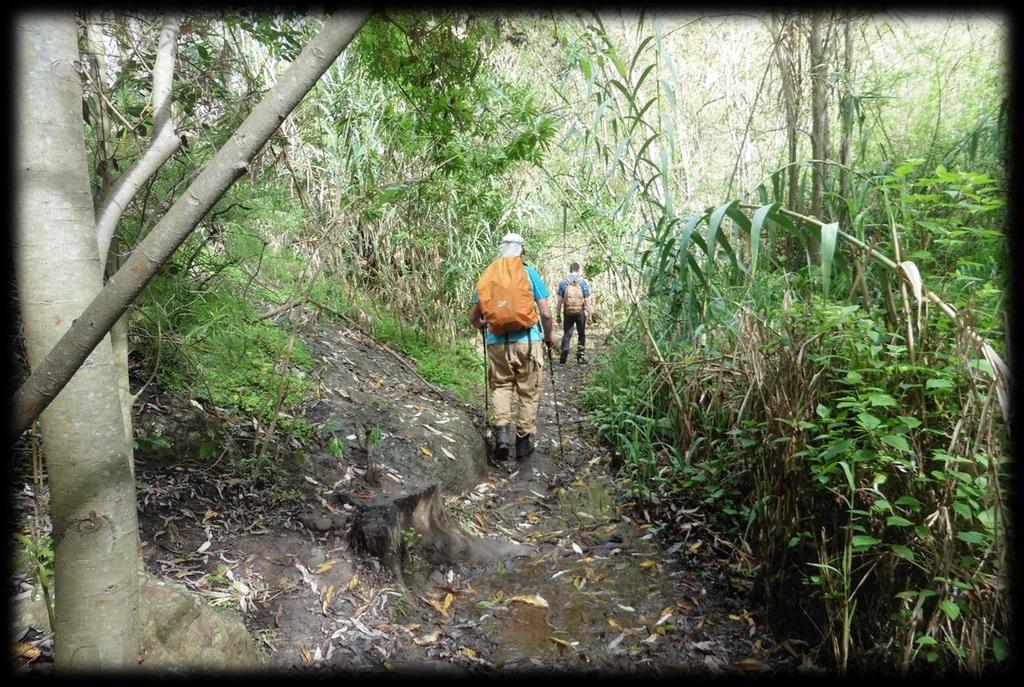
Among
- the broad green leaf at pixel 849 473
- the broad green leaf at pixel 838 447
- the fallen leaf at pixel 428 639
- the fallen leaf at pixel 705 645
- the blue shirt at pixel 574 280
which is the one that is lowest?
the fallen leaf at pixel 705 645

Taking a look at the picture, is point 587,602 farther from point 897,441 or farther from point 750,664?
point 897,441

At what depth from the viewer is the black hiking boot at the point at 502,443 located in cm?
495

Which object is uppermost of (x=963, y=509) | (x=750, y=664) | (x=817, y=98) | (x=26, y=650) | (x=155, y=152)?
(x=817, y=98)

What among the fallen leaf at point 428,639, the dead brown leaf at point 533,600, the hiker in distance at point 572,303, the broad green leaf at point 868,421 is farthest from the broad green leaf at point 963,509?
the hiker in distance at point 572,303

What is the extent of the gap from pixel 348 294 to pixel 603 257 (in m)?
2.66

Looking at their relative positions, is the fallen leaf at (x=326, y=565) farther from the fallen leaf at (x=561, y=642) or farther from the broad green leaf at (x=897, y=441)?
the broad green leaf at (x=897, y=441)

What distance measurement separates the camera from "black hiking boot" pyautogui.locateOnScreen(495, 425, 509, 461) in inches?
195

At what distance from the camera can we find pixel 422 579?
303cm

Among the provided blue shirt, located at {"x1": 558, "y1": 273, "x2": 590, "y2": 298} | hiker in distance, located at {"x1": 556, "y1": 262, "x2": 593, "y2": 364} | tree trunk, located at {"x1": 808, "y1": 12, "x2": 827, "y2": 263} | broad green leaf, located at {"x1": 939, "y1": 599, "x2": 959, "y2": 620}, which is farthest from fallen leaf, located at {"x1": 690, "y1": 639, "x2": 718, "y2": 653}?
blue shirt, located at {"x1": 558, "y1": 273, "x2": 590, "y2": 298}

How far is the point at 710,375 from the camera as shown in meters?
3.80

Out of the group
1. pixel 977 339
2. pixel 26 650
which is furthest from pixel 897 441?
pixel 26 650

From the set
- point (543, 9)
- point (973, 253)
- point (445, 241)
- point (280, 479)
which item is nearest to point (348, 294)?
point (445, 241)

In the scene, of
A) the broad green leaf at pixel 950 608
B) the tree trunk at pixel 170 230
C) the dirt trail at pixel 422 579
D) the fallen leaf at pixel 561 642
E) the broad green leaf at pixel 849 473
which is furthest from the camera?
the fallen leaf at pixel 561 642

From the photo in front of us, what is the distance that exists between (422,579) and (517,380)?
2229 millimetres
